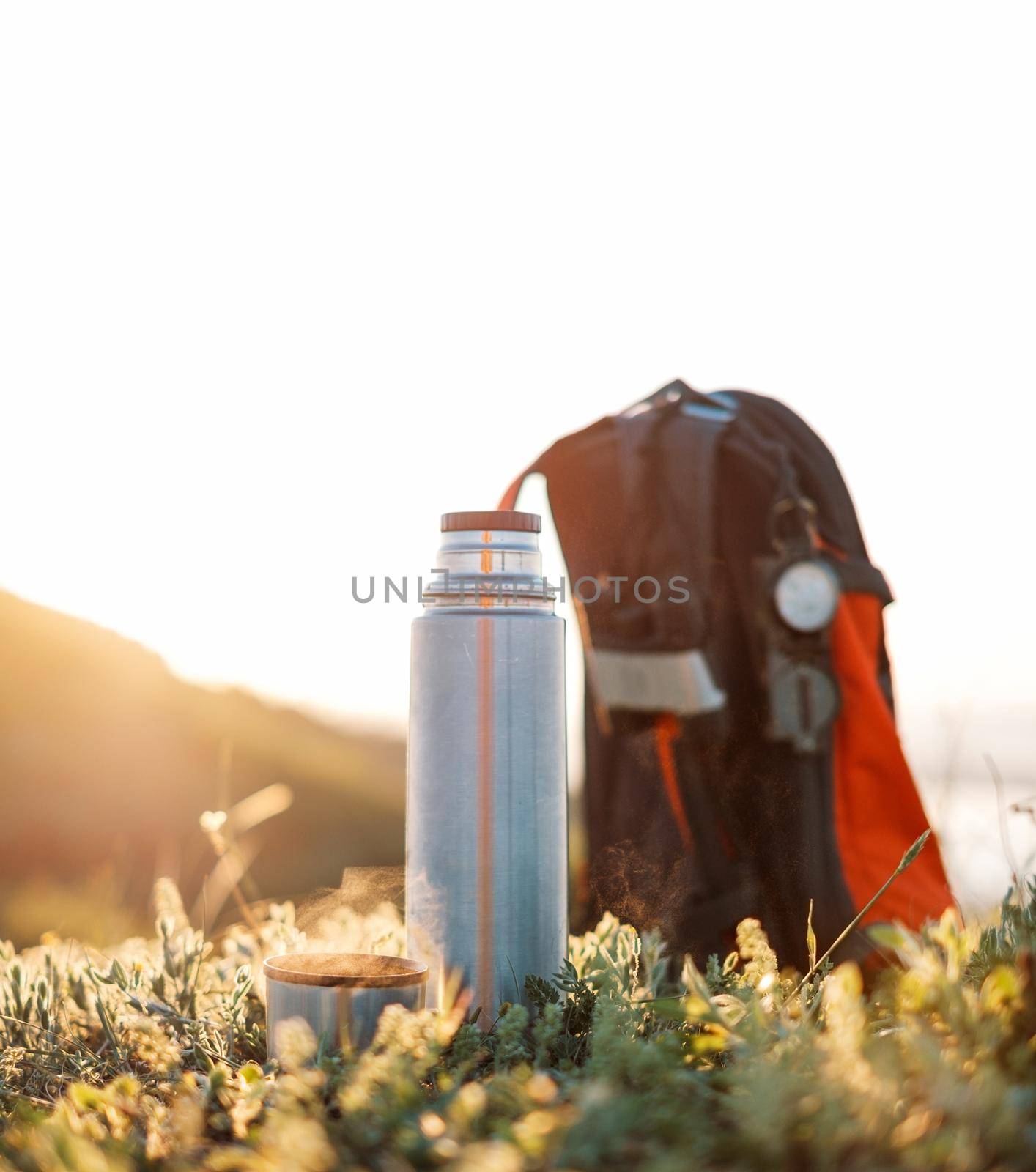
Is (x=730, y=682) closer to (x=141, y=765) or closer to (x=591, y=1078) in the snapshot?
(x=591, y=1078)

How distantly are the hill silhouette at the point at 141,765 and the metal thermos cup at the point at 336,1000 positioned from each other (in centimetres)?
550

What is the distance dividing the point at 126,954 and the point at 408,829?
1.11 m

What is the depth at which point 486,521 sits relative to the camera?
242cm

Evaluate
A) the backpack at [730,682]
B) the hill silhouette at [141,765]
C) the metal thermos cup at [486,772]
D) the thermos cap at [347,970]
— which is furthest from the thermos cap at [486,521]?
the hill silhouette at [141,765]

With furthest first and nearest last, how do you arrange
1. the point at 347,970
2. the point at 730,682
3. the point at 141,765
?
the point at 141,765 < the point at 730,682 < the point at 347,970

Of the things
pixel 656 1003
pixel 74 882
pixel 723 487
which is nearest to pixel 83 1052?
pixel 656 1003

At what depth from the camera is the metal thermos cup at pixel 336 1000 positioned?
1.96 metres

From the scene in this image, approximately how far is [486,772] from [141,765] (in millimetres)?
7663

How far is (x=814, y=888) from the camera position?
11.3ft

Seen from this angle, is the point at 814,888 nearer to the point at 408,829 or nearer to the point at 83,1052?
the point at 408,829

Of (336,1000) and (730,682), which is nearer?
(336,1000)

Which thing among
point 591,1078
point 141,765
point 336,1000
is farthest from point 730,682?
point 141,765

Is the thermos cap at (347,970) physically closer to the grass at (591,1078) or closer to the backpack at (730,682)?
the grass at (591,1078)

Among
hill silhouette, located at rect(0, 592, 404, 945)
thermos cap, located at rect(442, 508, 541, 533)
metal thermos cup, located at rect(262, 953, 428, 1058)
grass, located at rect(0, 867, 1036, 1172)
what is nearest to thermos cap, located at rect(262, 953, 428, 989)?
metal thermos cup, located at rect(262, 953, 428, 1058)
